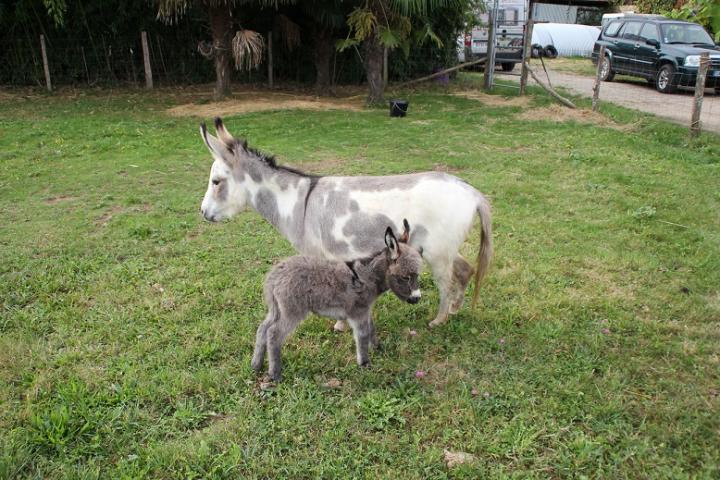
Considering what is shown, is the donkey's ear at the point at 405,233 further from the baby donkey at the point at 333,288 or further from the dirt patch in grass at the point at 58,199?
the dirt patch in grass at the point at 58,199

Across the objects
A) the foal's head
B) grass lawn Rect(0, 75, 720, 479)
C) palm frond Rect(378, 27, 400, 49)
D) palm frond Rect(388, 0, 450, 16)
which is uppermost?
palm frond Rect(388, 0, 450, 16)

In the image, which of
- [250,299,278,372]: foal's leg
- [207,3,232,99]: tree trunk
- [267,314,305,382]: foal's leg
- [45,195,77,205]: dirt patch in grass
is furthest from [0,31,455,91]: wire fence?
[267,314,305,382]: foal's leg

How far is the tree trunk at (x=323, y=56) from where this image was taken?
1581cm

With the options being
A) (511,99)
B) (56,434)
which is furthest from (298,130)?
(56,434)

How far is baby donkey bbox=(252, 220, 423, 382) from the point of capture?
3.59 metres

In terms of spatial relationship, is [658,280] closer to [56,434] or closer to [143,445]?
[143,445]

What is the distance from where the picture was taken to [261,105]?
1452 centimetres

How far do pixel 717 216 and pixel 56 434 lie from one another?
7.41m

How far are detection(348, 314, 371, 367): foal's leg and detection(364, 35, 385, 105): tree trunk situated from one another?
11.5 m

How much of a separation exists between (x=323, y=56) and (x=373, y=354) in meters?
14.0

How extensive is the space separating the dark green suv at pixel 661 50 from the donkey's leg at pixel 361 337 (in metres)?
13.8

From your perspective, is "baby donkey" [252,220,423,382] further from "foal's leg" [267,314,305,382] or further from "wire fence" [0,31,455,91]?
"wire fence" [0,31,455,91]

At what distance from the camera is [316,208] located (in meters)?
4.16

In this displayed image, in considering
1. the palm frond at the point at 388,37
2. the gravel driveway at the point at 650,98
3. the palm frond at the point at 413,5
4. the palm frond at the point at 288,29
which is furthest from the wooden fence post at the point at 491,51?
the palm frond at the point at 288,29
